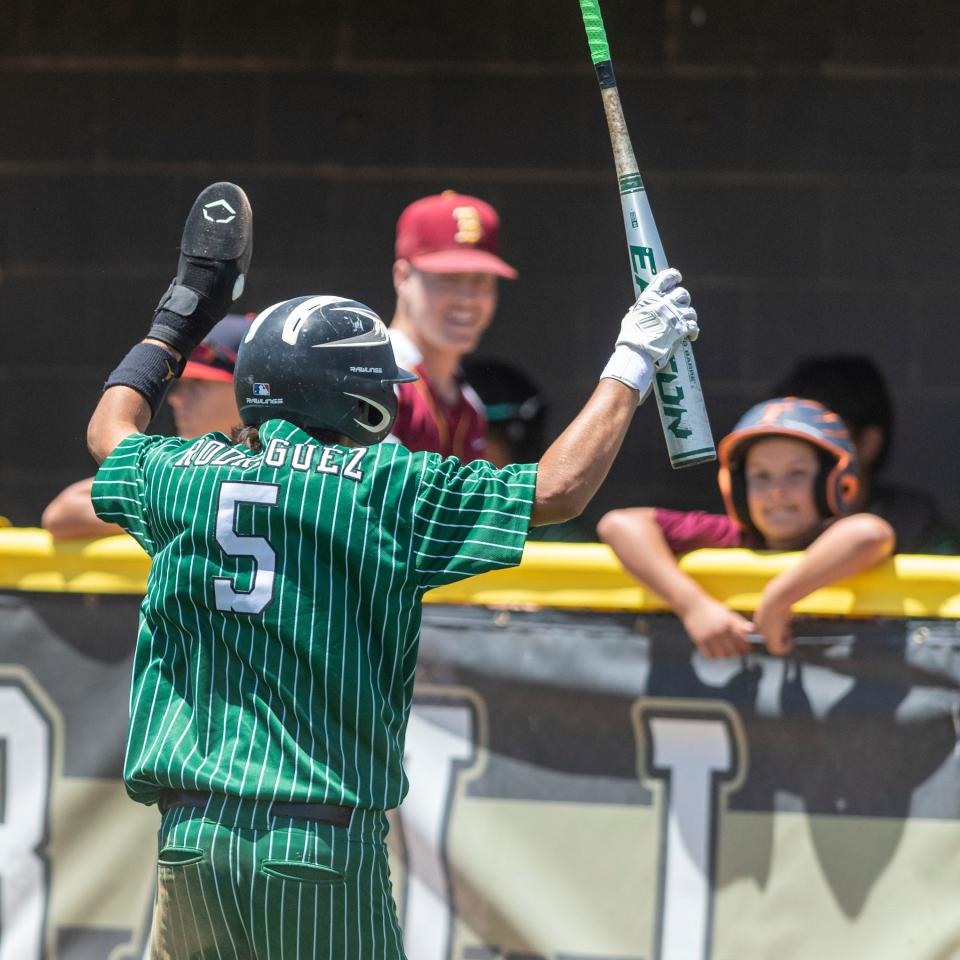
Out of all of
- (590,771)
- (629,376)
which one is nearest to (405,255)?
(590,771)

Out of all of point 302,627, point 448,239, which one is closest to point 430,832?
point 302,627

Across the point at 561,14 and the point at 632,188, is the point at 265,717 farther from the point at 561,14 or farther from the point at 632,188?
the point at 561,14

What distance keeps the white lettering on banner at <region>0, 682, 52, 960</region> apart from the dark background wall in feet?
7.04

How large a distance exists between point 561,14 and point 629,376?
10.3 ft

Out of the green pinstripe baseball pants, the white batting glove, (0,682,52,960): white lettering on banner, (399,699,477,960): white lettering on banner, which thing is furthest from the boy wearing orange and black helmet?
(0,682,52,960): white lettering on banner

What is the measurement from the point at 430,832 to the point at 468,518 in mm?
1202

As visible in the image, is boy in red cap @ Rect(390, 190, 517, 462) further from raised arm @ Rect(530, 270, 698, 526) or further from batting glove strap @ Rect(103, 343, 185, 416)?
raised arm @ Rect(530, 270, 698, 526)

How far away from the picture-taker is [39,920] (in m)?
3.52

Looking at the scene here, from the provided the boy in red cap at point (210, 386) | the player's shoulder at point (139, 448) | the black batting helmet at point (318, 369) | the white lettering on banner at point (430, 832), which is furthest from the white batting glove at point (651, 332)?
the boy in red cap at point (210, 386)

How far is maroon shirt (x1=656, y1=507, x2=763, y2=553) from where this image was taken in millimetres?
3387

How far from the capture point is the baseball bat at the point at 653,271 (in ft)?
8.85

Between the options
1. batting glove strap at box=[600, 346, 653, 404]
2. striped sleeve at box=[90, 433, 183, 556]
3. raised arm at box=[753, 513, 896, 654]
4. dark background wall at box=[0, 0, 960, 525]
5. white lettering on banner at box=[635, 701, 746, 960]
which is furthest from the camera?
dark background wall at box=[0, 0, 960, 525]

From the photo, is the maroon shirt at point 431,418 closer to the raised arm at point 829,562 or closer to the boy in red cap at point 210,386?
the boy in red cap at point 210,386

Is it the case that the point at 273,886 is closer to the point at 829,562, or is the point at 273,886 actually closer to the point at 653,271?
the point at 653,271
